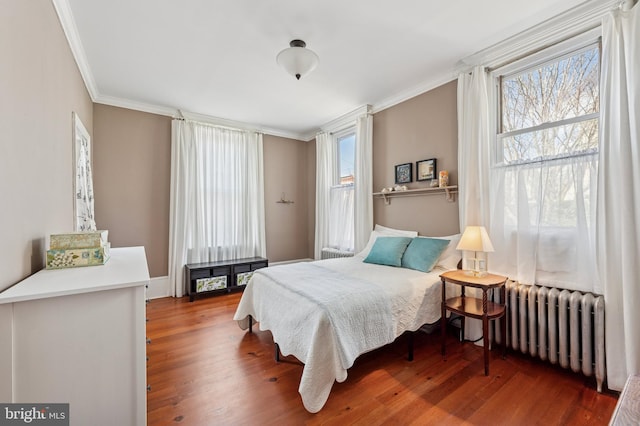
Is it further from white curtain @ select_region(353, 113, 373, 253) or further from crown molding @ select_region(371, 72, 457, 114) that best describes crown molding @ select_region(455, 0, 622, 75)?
white curtain @ select_region(353, 113, 373, 253)

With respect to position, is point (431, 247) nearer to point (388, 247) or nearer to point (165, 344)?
point (388, 247)

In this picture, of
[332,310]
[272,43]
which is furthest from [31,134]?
[332,310]

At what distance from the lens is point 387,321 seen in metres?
2.03

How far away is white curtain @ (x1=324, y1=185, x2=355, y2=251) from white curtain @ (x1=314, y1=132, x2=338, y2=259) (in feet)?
0.26

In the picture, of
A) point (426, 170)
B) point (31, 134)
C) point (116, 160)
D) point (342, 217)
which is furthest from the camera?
point (342, 217)

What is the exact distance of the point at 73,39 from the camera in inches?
87.6

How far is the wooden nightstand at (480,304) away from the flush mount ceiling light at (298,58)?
2.15 m

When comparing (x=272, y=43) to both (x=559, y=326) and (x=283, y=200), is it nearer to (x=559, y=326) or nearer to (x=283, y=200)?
(x=283, y=200)

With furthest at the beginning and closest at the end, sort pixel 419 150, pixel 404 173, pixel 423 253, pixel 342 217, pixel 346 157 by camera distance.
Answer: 1. pixel 346 157
2. pixel 342 217
3. pixel 404 173
4. pixel 419 150
5. pixel 423 253

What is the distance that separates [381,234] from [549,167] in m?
1.79

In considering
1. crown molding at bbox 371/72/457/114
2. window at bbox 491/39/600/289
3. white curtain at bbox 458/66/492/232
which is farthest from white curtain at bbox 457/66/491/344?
crown molding at bbox 371/72/457/114

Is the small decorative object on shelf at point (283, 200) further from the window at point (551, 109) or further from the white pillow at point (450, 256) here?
the window at point (551, 109)

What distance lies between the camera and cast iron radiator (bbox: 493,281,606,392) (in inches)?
73.3

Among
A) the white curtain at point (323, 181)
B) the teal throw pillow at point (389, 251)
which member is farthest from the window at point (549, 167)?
the white curtain at point (323, 181)
